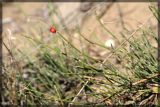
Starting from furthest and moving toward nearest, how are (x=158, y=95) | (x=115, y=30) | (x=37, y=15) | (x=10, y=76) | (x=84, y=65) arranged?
1. (x=37, y=15)
2. (x=115, y=30)
3. (x=10, y=76)
4. (x=84, y=65)
5. (x=158, y=95)

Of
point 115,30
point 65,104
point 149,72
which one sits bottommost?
point 65,104

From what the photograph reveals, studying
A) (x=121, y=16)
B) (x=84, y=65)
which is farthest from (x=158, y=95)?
(x=121, y=16)

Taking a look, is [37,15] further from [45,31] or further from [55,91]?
[55,91]

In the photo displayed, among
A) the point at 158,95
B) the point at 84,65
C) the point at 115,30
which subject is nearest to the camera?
the point at 158,95

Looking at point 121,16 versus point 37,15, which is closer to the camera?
point 121,16

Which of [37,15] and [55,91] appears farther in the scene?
[37,15]

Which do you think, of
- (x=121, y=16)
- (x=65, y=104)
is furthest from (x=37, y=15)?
(x=65, y=104)

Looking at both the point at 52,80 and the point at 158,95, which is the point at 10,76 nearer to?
the point at 52,80

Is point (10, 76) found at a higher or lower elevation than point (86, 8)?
lower

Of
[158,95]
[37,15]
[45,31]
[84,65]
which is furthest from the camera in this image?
[37,15]
